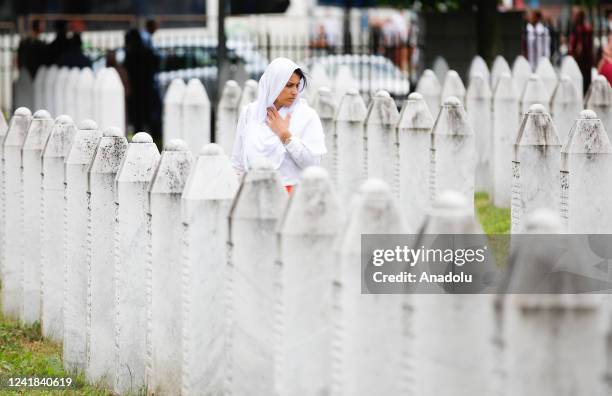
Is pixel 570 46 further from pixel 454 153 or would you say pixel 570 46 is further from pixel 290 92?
pixel 290 92

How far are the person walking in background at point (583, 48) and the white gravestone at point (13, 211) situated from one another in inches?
515

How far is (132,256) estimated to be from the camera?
741 cm

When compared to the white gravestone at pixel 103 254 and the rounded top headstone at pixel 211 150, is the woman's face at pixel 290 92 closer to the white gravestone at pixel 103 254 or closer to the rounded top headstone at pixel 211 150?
the white gravestone at pixel 103 254

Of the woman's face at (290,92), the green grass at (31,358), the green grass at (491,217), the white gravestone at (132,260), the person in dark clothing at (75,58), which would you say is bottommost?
the green grass at (31,358)

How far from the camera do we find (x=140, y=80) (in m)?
23.6

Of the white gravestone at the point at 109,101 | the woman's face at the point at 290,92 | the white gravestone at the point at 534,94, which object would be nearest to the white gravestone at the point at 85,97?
the white gravestone at the point at 109,101

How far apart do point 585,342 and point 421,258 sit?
3.07 ft

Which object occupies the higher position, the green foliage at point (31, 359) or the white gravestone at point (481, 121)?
the white gravestone at point (481, 121)

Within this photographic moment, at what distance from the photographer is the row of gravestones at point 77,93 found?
728 inches

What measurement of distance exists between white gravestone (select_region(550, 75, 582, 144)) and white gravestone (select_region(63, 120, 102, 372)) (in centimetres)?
713

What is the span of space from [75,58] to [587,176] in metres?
15.6

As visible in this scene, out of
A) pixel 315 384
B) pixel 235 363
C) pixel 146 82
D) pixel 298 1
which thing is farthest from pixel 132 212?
pixel 298 1

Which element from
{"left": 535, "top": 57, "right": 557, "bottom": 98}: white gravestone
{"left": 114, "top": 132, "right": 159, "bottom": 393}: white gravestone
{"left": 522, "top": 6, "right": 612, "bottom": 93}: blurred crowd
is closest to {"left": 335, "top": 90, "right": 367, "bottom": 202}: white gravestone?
{"left": 535, "top": 57, "right": 557, "bottom": 98}: white gravestone

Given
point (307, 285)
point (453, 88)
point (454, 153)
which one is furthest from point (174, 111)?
point (307, 285)
